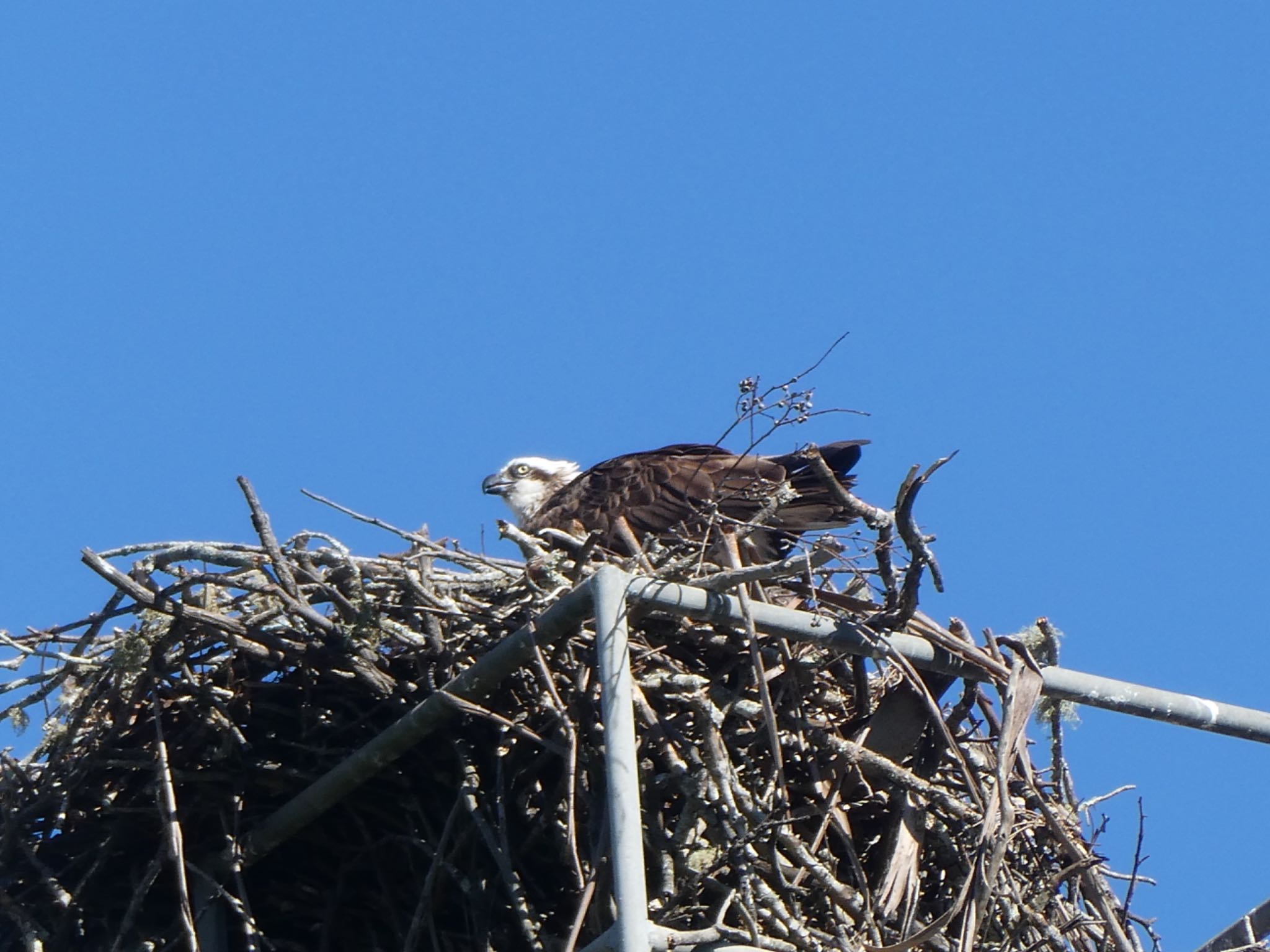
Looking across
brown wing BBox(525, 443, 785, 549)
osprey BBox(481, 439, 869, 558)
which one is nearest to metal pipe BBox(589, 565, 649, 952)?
osprey BBox(481, 439, 869, 558)

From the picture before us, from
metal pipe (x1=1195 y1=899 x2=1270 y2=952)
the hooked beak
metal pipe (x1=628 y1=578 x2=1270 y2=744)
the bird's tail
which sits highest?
the hooked beak

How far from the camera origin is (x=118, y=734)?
595cm

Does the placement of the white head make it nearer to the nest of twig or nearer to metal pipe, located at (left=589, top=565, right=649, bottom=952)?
the nest of twig

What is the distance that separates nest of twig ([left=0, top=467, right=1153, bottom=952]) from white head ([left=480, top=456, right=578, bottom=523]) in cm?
341

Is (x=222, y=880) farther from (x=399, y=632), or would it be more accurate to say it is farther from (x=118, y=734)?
(x=399, y=632)

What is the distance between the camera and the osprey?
22.7 feet

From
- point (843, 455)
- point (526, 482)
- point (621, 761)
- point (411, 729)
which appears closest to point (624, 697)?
point (621, 761)

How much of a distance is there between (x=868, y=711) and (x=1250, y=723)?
1150mm

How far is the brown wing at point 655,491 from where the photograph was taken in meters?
7.12

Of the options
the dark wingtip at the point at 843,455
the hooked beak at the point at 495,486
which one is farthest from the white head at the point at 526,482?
the dark wingtip at the point at 843,455

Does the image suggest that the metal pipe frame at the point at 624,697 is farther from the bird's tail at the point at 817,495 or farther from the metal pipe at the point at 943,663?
the bird's tail at the point at 817,495

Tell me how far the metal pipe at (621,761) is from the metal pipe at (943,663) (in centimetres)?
11

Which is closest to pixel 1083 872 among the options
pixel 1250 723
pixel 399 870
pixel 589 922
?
pixel 1250 723

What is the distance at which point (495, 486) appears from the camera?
960 centimetres
